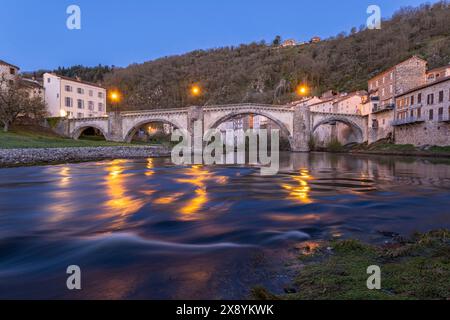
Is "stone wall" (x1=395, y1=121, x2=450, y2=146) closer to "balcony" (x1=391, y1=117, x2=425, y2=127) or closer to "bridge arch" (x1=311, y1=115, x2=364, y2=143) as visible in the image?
"balcony" (x1=391, y1=117, x2=425, y2=127)

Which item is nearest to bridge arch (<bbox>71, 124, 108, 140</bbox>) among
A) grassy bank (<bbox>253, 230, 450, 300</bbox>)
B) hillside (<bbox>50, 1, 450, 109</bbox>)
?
hillside (<bbox>50, 1, 450, 109</bbox>)

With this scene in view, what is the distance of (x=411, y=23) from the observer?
5497 inches

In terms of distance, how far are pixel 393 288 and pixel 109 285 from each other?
4284 mm

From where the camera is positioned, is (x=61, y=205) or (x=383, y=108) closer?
(x=61, y=205)

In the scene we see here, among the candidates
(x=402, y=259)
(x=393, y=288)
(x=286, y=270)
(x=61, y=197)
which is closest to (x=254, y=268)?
(x=286, y=270)

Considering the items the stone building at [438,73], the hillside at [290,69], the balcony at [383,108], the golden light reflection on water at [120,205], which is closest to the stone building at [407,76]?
the balcony at [383,108]

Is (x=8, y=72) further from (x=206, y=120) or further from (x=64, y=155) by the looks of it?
(x=206, y=120)

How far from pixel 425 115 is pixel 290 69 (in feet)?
371

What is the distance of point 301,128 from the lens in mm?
70125

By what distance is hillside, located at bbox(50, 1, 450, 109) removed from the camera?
126 meters

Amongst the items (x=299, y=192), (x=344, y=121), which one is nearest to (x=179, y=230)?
(x=299, y=192)

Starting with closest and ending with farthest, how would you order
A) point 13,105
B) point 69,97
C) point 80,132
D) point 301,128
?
point 13,105 → point 301,128 → point 80,132 → point 69,97

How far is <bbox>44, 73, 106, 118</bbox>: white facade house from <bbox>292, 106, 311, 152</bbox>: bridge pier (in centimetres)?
4698

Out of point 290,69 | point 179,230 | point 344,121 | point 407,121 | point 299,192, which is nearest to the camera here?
point 179,230
